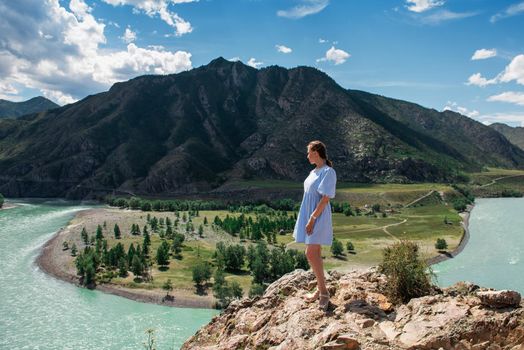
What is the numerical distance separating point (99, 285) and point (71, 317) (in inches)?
674

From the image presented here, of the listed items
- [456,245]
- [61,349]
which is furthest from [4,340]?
[456,245]

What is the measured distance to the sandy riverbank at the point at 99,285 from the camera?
65875 millimetres

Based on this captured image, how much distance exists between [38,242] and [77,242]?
8.46 meters

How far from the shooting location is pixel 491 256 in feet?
289

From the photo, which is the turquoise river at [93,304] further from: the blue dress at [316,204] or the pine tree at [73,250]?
the blue dress at [316,204]

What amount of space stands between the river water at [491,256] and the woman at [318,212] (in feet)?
120

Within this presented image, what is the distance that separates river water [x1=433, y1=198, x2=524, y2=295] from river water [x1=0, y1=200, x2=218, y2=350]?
31729mm

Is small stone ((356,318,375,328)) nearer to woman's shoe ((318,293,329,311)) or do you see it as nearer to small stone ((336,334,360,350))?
small stone ((336,334,360,350))

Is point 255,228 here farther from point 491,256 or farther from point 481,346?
point 481,346

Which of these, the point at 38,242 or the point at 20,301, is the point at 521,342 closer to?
the point at 20,301

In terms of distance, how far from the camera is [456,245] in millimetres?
99250

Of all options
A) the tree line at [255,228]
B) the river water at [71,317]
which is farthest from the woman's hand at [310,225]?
the tree line at [255,228]

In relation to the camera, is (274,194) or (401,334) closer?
(401,334)

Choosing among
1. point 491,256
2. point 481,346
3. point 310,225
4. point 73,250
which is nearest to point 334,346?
point 481,346
